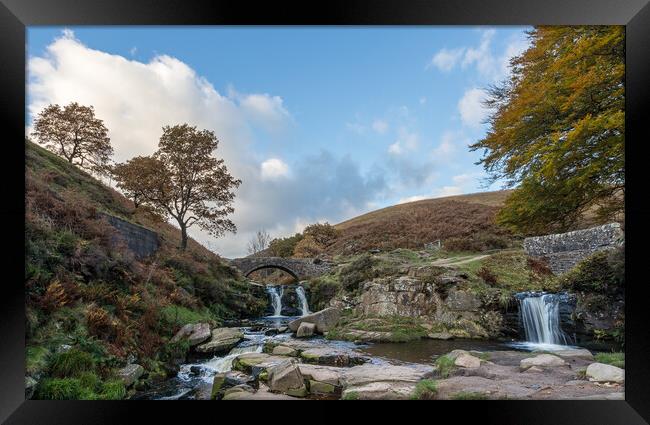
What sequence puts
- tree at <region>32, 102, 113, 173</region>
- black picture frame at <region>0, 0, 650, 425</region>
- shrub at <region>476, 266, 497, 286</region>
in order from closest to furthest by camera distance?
black picture frame at <region>0, 0, 650, 425</region>
tree at <region>32, 102, 113, 173</region>
shrub at <region>476, 266, 497, 286</region>

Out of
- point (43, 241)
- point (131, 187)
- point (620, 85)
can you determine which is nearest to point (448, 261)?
point (620, 85)

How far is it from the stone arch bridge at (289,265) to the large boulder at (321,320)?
2.20 ft

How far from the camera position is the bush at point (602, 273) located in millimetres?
3611

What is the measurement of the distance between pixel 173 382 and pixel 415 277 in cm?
350

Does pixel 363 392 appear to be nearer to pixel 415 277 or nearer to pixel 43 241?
pixel 415 277

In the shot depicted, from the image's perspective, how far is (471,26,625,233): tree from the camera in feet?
11.6

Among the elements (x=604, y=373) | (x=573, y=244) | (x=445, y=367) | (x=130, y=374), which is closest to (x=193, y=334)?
(x=130, y=374)

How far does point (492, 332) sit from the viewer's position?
157 inches

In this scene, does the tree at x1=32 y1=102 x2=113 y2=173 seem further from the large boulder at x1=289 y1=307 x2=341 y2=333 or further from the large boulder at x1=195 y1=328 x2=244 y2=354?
the large boulder at x1=289 y1=307 x2=341 y2=333

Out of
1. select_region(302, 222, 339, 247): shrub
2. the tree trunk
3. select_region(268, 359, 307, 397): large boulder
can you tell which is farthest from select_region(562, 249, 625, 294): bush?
the tree trunk

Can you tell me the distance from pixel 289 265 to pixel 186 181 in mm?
1968

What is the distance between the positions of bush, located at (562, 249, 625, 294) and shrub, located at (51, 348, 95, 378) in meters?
5.71

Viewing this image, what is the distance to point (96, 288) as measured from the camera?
3.53 metres

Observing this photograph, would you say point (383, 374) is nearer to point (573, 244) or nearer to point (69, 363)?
point (573, 244)
